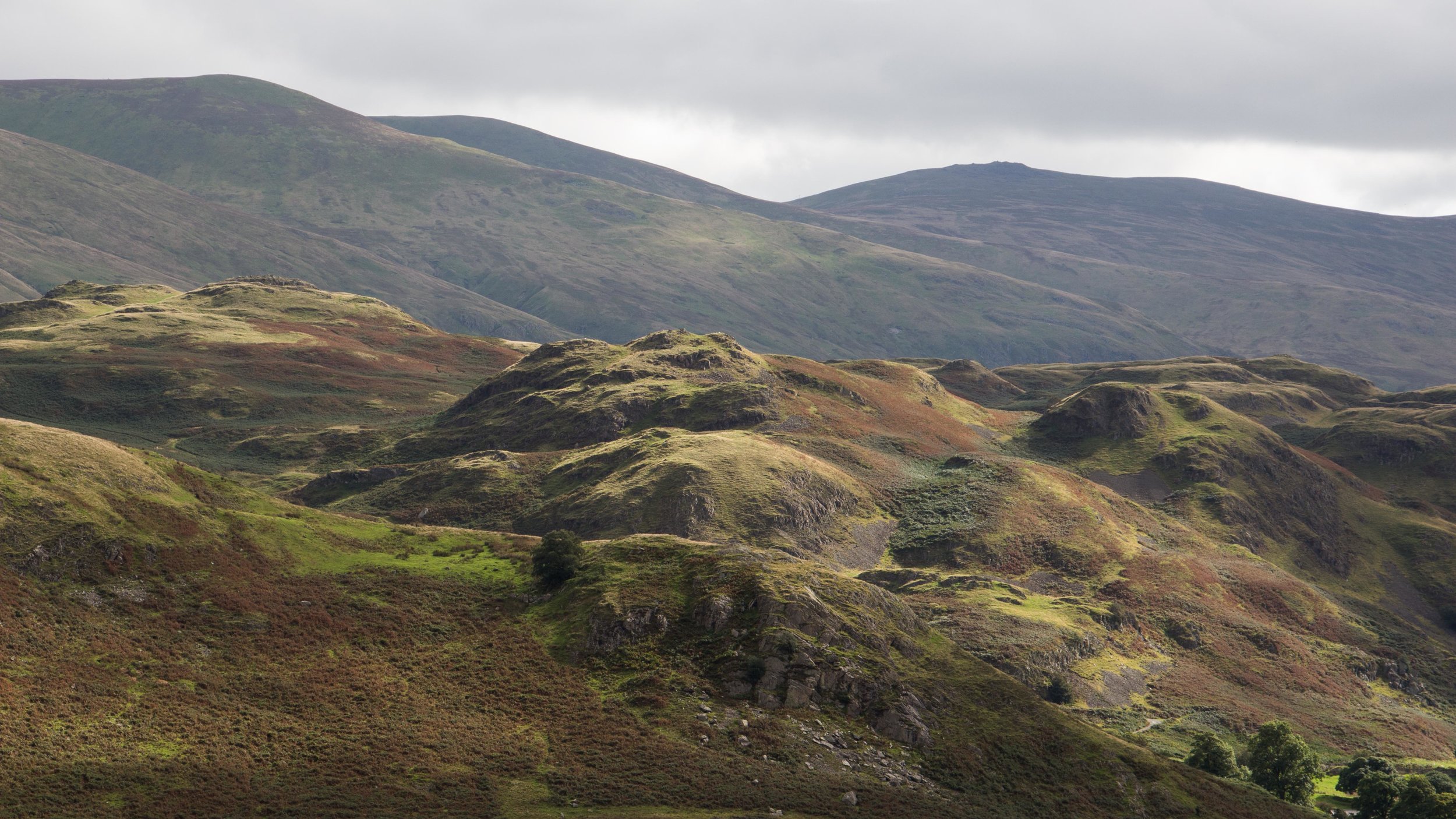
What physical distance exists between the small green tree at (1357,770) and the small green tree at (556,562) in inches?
2801

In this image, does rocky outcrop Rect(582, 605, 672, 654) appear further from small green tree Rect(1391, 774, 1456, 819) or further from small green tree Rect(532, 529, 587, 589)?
small green tree Rect(1391, 774, 1456, 819)

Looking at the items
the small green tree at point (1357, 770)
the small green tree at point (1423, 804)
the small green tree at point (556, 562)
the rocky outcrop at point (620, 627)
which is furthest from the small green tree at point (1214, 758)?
the small green tree at point (556, 562)

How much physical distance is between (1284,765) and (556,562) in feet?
208

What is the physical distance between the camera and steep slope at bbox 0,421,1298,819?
52156 millimetres

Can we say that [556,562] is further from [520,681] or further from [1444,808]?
[1444,808]

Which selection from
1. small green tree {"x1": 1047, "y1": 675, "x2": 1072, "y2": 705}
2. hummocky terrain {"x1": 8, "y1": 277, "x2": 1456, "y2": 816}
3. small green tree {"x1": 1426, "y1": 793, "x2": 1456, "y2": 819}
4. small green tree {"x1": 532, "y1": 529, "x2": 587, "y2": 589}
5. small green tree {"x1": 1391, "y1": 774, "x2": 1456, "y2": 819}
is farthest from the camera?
small green tree {"x1": 1047, "y1": 675, "x2": 1072, "y2": 705}

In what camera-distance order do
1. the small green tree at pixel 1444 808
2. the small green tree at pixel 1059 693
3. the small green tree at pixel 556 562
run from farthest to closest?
the small green tree at pixel 1059 693
the small green tree at pixel 1444 808
the small green tree at pixel 556 562

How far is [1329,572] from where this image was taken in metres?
187

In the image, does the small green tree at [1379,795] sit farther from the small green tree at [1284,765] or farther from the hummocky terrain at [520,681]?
the hummocky terrain at [520,681]

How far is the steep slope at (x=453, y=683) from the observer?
2053 inches

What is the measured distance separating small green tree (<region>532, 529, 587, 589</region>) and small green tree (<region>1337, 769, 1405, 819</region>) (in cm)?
6647

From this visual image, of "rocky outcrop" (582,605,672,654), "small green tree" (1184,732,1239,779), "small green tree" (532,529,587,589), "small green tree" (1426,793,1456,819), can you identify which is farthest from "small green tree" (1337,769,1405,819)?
"small green tree" (532,529,587,589)

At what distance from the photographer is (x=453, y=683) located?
2525 inches

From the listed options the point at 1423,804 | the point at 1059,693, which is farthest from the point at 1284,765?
the point at 1059,693
